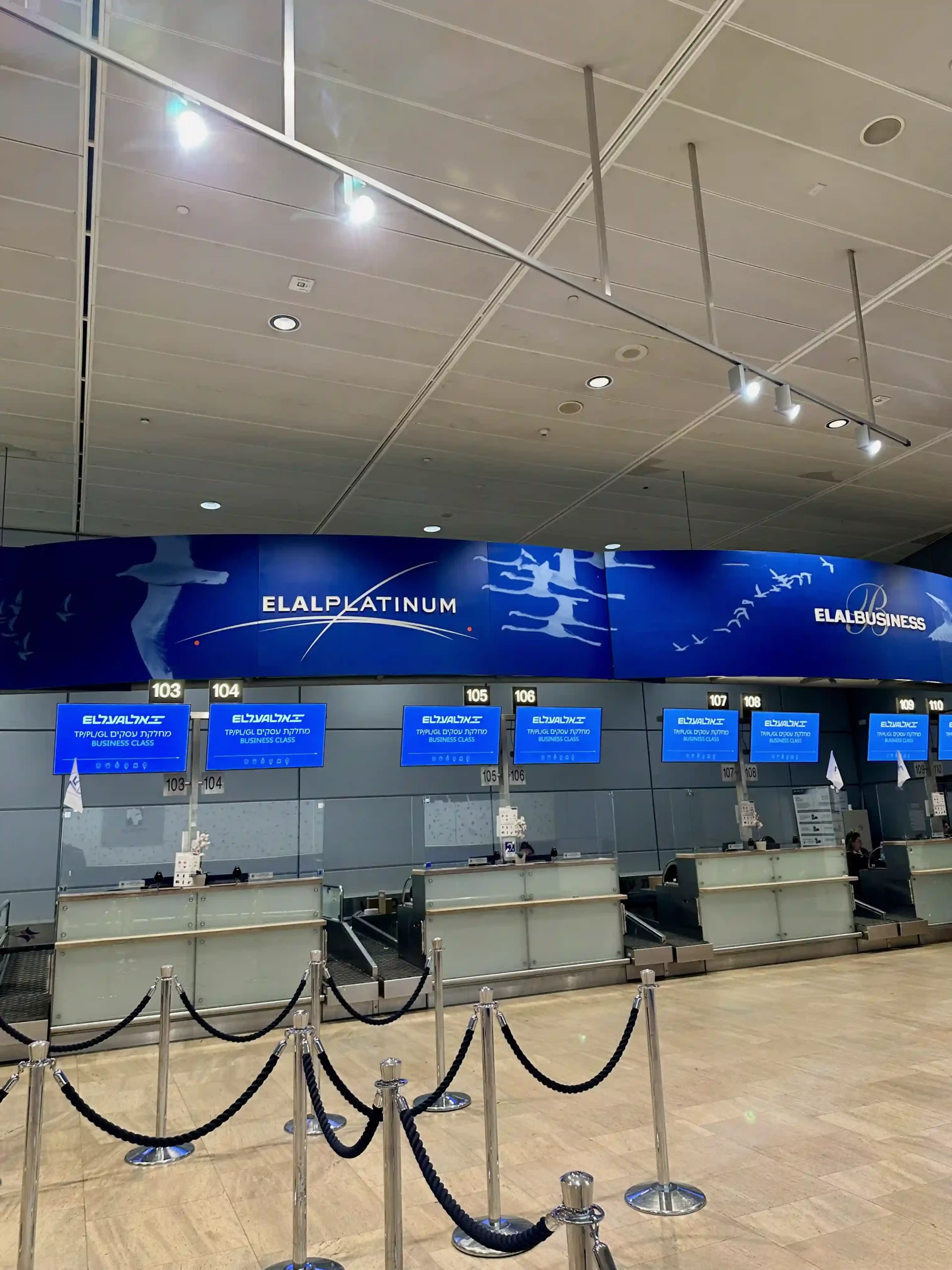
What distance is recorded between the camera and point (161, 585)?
730 cm

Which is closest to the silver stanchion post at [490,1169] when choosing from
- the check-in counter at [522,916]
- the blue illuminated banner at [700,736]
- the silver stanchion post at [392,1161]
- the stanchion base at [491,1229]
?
the stanchion base at [491,1229]

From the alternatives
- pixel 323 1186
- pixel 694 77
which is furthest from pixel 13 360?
pixel 323 1186

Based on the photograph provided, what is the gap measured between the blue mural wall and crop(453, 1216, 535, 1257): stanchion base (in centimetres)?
479

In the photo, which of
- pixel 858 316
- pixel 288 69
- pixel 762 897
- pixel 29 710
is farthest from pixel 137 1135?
pixel 29 710

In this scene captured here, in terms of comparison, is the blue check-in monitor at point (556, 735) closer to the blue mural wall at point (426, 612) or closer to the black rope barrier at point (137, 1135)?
the blue mural wall at point (426, 612)

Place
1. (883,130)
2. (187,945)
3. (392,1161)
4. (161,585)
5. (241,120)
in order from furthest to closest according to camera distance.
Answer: (161,585)
(187,945)
(883,130)
(241,120)
(392,1161)

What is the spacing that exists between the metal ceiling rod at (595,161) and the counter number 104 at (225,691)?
15.1 feet

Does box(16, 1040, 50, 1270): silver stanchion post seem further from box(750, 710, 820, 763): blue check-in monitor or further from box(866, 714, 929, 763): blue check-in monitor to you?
box(866, 714, 929, 763): blue check-in monitor

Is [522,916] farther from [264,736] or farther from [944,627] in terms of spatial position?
[944,627]

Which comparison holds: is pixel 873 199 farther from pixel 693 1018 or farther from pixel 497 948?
pixel 497 948

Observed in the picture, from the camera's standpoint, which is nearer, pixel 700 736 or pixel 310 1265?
pixel 310 1265

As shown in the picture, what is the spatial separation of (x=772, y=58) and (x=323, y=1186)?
5228 millimetres

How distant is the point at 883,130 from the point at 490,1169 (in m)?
5.00

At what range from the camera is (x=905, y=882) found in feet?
31.7
